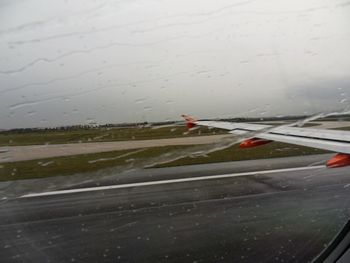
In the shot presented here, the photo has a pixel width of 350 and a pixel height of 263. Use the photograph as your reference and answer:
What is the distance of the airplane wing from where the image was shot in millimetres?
2615

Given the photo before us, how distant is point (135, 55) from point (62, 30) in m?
0.35

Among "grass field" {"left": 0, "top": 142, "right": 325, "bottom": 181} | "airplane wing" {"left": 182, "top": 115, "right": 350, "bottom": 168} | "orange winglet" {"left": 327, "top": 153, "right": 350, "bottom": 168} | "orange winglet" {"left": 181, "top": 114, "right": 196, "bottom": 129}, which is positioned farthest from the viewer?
"orange winglet" {"left": 327, "top": 153, "right": 350, "bottom": 168}

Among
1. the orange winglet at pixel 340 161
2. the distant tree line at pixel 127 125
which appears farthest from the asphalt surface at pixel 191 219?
the distant tree line at pixel 127 125

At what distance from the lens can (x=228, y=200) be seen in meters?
5.24

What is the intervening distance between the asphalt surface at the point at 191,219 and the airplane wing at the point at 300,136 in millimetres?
599

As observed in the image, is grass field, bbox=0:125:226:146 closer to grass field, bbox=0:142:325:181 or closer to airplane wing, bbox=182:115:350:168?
grass field, bbox=0:142:325:181

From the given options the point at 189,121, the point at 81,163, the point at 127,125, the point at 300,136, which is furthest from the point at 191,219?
the point at 127,125

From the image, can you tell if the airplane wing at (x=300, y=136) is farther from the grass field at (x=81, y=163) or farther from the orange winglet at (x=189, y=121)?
the grass field at (x=81, y=163)

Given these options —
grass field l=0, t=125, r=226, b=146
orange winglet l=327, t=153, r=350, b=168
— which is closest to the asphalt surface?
orange winglet l=327, t=153, r=350, b=168

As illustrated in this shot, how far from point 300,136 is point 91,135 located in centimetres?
146

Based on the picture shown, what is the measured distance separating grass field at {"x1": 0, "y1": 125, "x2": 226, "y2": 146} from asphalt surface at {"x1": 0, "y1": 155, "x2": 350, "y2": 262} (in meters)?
0.69

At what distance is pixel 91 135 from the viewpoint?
2205 mm

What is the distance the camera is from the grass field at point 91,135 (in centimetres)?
206

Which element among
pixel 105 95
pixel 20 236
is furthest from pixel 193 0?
pixel 20 236
